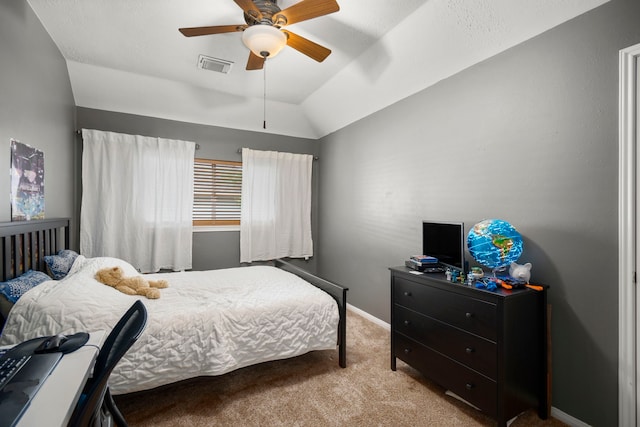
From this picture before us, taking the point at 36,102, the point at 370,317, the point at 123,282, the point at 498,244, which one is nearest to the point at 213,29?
the point at 36,102

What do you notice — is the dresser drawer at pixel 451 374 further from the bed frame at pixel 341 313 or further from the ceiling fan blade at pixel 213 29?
the ceiling fan blade at pixel 213 29

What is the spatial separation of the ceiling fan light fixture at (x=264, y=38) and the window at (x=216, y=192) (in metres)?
2.31

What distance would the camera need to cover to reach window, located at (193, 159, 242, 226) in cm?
402

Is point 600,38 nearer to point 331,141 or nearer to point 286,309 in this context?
point 286,309

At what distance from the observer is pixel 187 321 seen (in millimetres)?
1960

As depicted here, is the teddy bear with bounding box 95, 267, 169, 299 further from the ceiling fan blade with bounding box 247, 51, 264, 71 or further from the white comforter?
the ceiling fan blade with bounding box 247, 51, 264, 71

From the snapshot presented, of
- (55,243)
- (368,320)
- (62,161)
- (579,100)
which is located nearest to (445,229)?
(579,100)

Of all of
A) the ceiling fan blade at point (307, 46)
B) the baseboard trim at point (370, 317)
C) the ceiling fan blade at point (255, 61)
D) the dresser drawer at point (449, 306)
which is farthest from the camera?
the baseboard trim at point (370, 317)

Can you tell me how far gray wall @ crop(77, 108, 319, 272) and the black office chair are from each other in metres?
2.73

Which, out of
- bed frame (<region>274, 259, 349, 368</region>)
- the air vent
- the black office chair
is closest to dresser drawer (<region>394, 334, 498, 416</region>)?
bed frame (<region>274, 259, 349, 368</region>)

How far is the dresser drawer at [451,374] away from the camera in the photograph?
1.77 metres

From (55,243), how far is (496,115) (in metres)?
3.76

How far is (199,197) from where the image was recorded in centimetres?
404

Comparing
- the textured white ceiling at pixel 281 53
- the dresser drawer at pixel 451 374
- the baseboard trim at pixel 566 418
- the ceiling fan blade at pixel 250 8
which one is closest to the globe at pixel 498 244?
the dresser drawer at pixel 451 374
